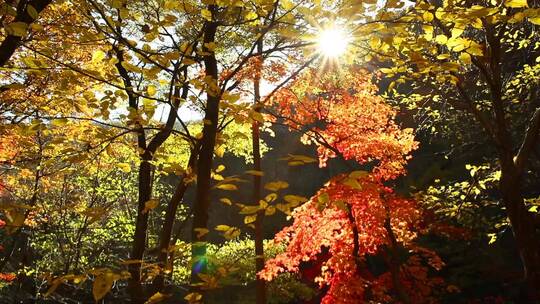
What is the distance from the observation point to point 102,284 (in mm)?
1472

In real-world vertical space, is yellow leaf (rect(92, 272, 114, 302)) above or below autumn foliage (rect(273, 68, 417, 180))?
below

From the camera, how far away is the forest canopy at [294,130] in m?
2.06

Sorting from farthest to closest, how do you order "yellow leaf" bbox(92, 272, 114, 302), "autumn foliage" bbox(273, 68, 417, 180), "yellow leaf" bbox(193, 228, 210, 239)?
"autumn foliage" bbox(273, 68, 417, 180)
"yellow leaf" bbox(193, 228, 210, 239)
"yellow leaf" bbox(92, 272, 114, 302)

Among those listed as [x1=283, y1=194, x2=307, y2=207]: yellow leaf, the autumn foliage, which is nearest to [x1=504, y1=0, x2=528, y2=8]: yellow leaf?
[x1=283, y1=194, x2=307, y2=207]: yellow leaf

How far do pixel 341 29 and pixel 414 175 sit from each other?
20.4 meters

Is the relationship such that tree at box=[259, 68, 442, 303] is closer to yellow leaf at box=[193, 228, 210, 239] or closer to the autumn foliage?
the autumn foliage

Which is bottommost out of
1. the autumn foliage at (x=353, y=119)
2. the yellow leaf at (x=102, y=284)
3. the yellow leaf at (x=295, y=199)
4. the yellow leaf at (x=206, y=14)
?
the yellow leaf at (x=102, y=284)


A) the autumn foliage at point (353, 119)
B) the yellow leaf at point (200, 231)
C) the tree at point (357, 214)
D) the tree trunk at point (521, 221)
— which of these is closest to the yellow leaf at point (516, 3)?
the yellow leaf at point (200, 231)

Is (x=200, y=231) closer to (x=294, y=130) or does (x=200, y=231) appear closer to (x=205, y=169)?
(x=205, y=169)

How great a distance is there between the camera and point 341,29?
2.11 metres

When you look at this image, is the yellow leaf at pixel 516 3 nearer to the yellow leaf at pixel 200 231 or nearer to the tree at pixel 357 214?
the yellow leaf at pixel 200 231

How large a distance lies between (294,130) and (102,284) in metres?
8.89

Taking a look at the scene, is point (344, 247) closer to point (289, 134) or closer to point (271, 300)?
point (271, 300)

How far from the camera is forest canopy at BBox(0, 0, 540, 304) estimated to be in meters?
2.06
